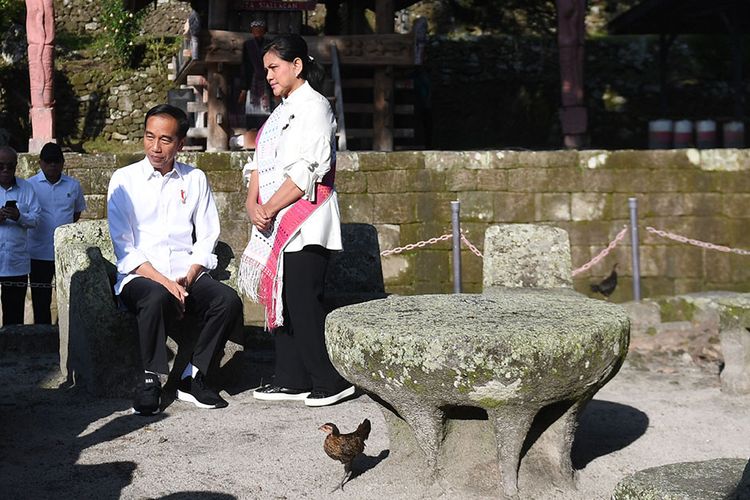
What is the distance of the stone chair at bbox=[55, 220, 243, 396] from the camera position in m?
5.11

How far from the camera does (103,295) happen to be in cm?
511

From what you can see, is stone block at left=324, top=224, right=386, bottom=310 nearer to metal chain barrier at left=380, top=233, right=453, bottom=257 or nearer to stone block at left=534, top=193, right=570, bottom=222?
metal chain barrier at left=380, top=233, right=453, bottom=257

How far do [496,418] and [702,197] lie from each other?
21.9 ft

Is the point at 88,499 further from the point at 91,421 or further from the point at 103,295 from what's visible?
the point at 103,295

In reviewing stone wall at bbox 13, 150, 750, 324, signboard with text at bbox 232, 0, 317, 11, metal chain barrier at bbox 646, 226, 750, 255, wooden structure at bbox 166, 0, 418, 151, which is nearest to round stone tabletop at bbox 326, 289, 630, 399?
stone wall at bbox 13, 150, 750, 324

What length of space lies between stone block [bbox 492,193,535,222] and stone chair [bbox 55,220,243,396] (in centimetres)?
434

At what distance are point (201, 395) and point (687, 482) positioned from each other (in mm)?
3070

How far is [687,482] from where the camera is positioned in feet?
7.53

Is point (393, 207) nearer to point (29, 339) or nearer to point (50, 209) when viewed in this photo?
point (50, 209)

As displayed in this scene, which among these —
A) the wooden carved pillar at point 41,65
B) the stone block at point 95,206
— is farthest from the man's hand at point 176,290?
the wooden carved pillar at point 41,65

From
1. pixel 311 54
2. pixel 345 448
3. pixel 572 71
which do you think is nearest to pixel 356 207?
pixel 311 54

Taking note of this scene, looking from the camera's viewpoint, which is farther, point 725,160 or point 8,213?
point 725,160

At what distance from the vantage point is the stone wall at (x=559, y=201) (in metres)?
9.20

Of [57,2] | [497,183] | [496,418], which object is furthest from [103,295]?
[57,2]
